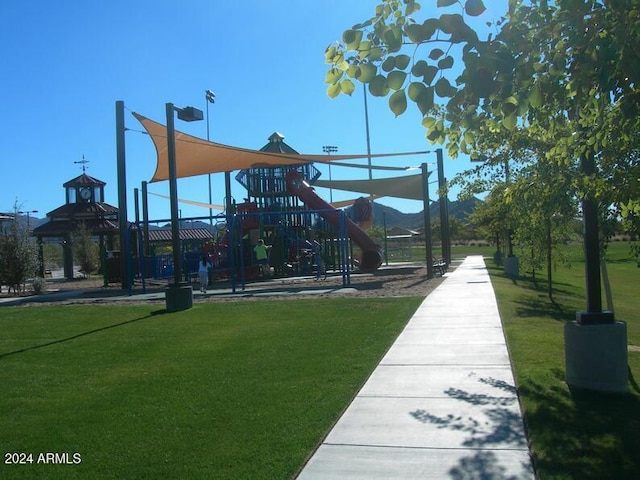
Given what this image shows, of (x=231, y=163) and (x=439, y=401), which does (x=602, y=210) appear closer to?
(x=439, y=401)

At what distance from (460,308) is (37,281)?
16568mm

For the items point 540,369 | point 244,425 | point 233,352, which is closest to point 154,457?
point 244,425

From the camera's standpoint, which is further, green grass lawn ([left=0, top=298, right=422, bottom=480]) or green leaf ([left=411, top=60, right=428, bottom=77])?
green grass lawn ([left=0, top=298, right=422, bottom=480])

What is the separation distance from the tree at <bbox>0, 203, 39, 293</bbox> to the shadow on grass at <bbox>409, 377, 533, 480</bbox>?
64.8 ft

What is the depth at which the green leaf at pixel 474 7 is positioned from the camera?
3314mm

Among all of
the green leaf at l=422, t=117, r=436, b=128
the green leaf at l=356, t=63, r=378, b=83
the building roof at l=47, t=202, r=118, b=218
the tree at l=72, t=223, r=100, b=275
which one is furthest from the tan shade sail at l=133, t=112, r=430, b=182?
the green leaf at l=356, t=63, r=378, b=83

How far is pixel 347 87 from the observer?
3.69 m

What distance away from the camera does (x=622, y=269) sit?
36.8 m

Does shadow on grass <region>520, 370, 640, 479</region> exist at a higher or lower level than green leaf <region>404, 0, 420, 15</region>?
lower

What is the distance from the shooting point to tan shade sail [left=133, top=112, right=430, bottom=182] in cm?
2121

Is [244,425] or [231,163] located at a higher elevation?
[231,163]

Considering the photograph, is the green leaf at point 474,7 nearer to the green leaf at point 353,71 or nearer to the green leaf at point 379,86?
the green leaf at point 379,86

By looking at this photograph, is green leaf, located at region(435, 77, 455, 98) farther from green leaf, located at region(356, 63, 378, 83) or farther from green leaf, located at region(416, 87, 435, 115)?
green leaf, located at region(356, 63, 378, 83)

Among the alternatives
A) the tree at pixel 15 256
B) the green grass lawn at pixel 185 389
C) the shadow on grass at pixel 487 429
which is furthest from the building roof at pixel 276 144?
the shadow on grass at pixel 487 429
